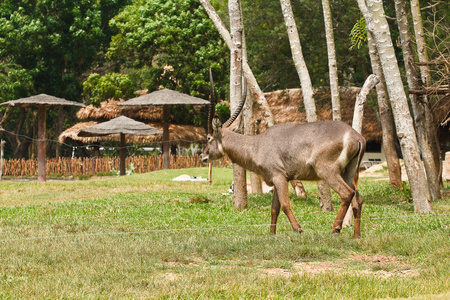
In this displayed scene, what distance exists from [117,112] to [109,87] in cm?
140

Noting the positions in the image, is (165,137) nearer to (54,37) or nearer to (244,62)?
(54,37)

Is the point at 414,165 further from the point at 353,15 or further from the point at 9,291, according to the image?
the point at 353,15

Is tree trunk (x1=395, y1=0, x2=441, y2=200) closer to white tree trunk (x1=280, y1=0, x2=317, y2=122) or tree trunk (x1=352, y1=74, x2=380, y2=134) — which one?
white tree trunk (x1=280, y1=0, x2=317, y2=122)

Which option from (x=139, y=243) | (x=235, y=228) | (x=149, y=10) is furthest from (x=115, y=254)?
(x=149, y=10)

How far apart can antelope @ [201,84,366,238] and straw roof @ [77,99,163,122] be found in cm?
2343

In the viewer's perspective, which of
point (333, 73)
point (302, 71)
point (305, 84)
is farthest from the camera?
point (333, 73)

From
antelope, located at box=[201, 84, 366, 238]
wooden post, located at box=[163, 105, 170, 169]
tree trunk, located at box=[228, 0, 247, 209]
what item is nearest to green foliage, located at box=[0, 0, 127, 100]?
wooden post, located at box=[163, 105, 170, 169]

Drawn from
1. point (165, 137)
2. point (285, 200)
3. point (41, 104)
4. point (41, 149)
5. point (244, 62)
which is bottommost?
point (285, 200)

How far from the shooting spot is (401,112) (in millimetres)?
9461

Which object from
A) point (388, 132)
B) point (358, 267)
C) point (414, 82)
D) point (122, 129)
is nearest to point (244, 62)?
point (414, 82)

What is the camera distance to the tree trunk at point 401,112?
945 centimetres

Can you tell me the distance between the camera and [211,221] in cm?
939

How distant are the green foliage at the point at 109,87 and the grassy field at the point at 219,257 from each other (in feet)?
66.7

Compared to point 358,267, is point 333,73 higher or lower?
Result: higher
